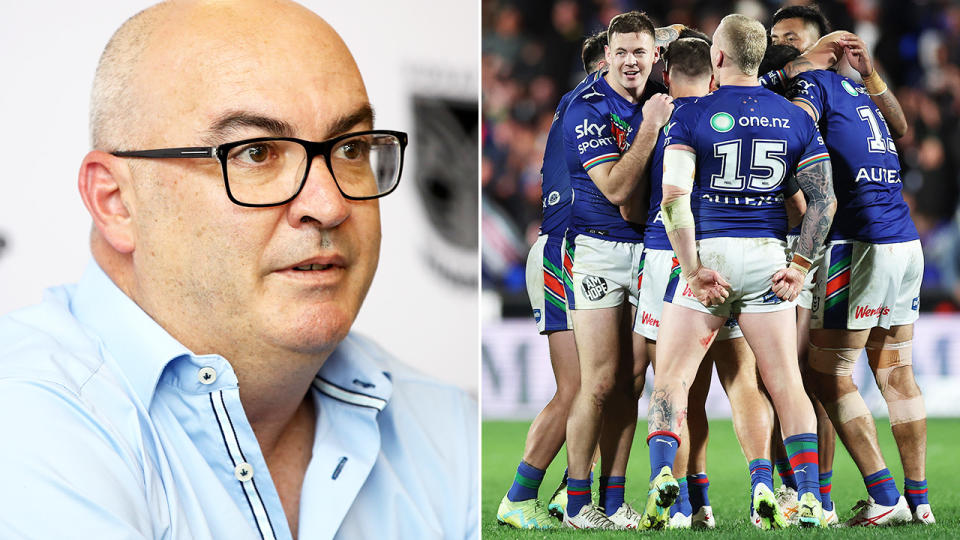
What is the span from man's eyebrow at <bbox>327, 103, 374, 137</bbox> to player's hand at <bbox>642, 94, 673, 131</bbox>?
0.47m

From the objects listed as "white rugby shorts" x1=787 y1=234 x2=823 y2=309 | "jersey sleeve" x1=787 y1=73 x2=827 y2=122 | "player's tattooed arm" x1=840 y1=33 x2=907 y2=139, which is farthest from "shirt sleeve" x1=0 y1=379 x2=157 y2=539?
"player's tattooed arm" x1=840 y1=33 x2=907 y2=139

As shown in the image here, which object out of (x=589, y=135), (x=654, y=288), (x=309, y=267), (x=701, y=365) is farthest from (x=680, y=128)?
(x=309, y=267)

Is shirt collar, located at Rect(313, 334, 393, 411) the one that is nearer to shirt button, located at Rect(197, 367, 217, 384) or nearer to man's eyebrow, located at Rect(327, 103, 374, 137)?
shirt button, located at Rect(197, 367, 217, 384)

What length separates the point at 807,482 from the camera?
4.68 feet

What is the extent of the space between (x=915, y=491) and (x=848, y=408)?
0.58ft

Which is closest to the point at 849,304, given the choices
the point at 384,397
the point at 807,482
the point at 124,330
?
the point at 807,482

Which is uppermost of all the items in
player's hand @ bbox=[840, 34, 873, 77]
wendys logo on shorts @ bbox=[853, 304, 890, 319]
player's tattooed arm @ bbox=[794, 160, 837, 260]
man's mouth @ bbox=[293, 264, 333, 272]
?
player's hand @ bbox=[840, 34, 873, 77]

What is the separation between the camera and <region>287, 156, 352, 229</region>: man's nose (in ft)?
3.93

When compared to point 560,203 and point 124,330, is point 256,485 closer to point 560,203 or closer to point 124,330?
point 124,330

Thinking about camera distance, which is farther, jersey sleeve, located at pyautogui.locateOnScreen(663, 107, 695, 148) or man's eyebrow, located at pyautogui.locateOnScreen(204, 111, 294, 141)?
jersey sleeve, located at pyautogui.locateOnScreen(663, 107, 695, 148)

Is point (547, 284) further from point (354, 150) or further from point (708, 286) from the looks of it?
point (354, 150)

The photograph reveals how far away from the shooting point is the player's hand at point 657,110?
1.46 metres

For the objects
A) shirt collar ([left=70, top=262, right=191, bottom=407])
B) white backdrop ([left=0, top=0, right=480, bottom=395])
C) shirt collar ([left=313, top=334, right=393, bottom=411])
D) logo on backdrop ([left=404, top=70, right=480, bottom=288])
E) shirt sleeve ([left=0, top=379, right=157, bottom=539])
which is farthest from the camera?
logo on backdrop ([left=404, top=70, right=480, bottom=288])

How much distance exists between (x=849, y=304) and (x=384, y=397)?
75cm
